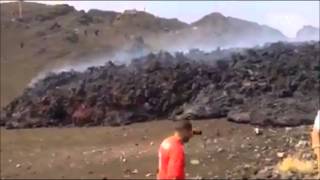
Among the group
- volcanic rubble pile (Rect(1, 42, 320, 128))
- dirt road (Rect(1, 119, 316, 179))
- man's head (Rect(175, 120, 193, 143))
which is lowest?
dirt road (Rect(1, 119, 316, 179))

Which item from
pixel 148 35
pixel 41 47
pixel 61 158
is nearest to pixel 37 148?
pixel 61 158

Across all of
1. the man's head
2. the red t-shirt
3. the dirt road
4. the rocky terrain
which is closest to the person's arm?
Answer: the red t-shirt

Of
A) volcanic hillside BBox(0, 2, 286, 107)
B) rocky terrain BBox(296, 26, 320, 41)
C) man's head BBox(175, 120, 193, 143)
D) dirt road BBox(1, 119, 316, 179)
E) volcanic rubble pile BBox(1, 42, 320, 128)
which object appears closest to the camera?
man's head BBox(175, 120, 193, 143)

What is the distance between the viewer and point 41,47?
41562 millimetres

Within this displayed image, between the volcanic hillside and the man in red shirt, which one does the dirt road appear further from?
the volcanic hillside

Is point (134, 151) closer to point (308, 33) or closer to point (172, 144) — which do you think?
point (172, 144)

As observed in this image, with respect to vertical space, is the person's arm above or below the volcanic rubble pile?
above

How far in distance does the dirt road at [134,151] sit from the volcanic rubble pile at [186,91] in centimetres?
98

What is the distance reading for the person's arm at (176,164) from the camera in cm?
747

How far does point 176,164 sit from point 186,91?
46.9ft

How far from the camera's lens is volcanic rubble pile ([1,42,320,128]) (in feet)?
65.2

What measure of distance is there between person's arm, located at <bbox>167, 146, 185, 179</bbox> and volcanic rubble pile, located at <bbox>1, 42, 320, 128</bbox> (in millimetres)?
11130

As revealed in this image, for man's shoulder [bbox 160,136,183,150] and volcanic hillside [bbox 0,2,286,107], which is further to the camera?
volcanic hillside [bbox 0,2,286,107]

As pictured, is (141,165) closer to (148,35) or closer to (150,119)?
(150,119)
